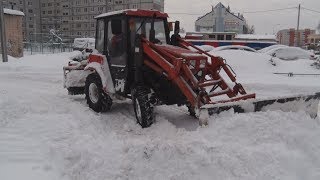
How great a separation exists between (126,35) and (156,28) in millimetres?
785

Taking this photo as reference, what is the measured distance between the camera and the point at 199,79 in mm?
7551

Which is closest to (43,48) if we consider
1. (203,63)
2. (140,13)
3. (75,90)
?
(75,90)

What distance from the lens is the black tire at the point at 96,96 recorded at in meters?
8.77

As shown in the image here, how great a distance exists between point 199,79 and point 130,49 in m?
1.64

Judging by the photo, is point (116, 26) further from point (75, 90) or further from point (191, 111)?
point (75, 90)

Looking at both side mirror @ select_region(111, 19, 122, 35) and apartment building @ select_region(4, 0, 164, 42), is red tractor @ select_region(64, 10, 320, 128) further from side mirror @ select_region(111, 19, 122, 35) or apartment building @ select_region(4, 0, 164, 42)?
apartment building @ select_region(4, 0, 164, 42)

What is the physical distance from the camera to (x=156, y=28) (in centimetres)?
839

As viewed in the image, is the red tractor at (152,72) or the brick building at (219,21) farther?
the brick building at (219,21)

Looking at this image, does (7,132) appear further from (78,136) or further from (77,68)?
(77,68)

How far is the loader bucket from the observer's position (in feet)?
19.9

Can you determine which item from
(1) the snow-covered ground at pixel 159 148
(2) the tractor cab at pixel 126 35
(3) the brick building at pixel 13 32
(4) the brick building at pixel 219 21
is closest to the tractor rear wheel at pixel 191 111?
(1) the snow-covered ground at pixel 159 148

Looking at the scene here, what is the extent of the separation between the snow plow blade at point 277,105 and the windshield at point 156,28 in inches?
111

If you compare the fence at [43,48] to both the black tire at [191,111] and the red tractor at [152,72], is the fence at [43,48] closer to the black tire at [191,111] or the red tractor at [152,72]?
the red tractor at [152,72]

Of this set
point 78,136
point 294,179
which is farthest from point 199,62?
point 294,179
